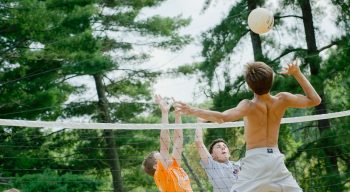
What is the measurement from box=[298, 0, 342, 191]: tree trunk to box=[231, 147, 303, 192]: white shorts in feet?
23.1

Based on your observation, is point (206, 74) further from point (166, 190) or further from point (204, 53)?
point (166, 190)

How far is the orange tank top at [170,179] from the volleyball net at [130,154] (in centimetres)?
443

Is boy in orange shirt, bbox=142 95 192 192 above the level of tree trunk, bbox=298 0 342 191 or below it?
below

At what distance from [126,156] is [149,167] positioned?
10458 mm

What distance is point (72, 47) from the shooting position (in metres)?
12.4

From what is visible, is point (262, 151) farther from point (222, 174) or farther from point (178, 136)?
point (178, 136)

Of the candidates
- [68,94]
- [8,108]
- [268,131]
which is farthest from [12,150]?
[268,131]

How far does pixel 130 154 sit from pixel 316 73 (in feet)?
16.9

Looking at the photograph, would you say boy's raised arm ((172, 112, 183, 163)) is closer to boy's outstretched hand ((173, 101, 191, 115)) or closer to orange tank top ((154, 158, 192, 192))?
orange tank top ((154, 158, 192, 192))

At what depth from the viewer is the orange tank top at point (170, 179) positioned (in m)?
4.34

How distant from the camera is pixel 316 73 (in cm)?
1152

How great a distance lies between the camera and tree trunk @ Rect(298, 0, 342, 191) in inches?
436

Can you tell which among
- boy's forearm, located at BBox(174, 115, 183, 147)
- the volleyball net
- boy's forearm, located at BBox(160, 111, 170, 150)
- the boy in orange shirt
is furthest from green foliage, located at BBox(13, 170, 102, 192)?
the boy in orange shirt

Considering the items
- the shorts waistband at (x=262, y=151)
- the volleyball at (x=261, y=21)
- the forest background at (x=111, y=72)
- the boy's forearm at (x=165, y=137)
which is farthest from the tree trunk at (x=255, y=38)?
the shorts waistband at (x=262, y=151)
